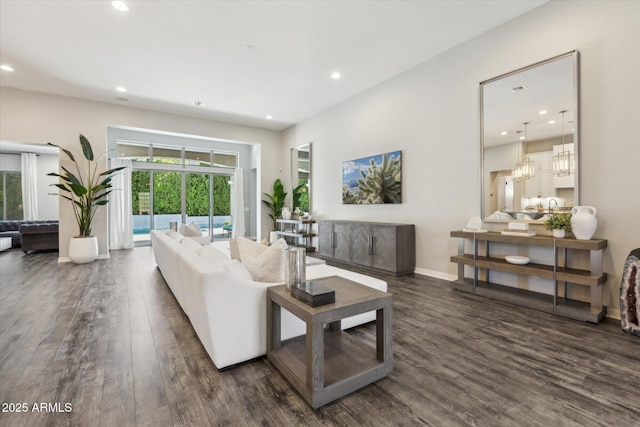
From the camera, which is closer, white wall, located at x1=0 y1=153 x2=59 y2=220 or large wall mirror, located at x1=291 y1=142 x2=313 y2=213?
large wall mirror, located at x1=291 y1=142 x2=313 y2=213

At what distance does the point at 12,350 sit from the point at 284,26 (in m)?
4.13

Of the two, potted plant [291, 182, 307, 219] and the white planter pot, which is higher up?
potted plant [291, 182, 307, 219]

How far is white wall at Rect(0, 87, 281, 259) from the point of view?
218 inches

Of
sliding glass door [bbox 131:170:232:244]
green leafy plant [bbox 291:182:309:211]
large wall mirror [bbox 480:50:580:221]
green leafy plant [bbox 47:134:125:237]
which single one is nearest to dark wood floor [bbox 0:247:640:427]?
large wall mirror [bbox 480:50:580:221]

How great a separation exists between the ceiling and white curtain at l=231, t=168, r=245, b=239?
3576mm

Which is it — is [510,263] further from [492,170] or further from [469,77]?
[469,77]

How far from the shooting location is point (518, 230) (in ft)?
11.3

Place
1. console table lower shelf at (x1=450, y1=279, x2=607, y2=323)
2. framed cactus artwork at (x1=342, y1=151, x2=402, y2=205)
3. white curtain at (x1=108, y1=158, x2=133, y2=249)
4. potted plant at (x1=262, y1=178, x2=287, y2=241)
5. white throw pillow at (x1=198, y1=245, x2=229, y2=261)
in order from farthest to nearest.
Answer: potted plant at (x1=262, y1=178, x2=287, y2=241)
white curtain at (x1=108, y1=158, x2=133, y2=249)
framed cactus artwork at (x1=342, y1=151, x2=402, y2=205)
console table lower shelf at (x1=450, y1=279, x2=607, y2=323)
white throw pillow at (x1=198, y1=245, x2=229, y2=261)

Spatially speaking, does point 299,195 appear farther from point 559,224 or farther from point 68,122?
point 559,224

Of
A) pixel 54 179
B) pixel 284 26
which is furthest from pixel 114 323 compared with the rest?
pixel 54 179

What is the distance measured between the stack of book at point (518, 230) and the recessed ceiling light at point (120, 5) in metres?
5.05

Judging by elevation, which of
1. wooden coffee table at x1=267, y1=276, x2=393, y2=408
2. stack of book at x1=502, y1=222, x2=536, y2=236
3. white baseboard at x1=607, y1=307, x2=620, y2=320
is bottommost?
white baseboard at x1=607, y1=307, x2=620, y2=320

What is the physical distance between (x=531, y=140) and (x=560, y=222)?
1048mm

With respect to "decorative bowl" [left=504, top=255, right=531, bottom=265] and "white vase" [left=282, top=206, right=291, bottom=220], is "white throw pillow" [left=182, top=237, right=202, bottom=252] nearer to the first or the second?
"decorative bowl" [left=504, top=255, right=531, bottom=265]
